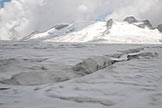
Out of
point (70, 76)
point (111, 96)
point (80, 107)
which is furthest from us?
point (70, 76)

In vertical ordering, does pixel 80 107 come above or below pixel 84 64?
below

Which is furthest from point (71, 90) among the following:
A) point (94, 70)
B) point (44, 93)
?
point (94, 70)

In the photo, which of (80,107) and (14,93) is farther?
(14,93)

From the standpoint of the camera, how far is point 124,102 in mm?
3402

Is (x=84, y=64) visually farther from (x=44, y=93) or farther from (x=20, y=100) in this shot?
(x=20, y=100)

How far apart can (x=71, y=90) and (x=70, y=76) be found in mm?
1370

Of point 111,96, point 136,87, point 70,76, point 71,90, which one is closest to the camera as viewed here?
point 111,96

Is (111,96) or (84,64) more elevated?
(84,64)

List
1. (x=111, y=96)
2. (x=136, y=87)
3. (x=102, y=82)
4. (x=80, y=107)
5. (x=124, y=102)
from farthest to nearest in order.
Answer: (x=102, y=82), (x=136, y=87), (x=111, y=96), (x=124, y=102), (x=80, y=107)

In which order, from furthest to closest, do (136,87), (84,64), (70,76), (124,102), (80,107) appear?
(84,64), (70,76), (136,87), (124,102), (80,107)

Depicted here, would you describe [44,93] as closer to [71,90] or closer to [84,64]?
[71,90]

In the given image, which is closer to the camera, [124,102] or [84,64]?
[124,102]

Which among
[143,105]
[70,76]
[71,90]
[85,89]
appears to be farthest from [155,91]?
[70,76]

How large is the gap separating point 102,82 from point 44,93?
65.3 inches
